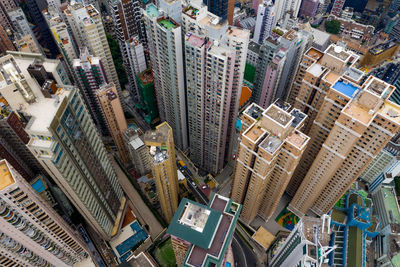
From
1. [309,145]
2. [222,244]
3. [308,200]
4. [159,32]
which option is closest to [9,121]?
[159,32]

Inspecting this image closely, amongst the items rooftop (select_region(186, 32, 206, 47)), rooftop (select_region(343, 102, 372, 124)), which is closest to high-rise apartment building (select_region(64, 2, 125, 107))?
rooftop (select_region(186, 32, 206, 47))

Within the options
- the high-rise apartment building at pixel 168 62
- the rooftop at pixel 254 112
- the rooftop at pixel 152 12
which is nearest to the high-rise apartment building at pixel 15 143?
the high-rise apartment building at pixel 168 62

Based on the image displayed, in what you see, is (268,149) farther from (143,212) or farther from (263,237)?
(143,212)

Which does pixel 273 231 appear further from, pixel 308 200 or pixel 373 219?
pixel 373 219

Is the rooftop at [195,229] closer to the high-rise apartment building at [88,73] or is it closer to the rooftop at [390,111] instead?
the rooftop at [390,111]

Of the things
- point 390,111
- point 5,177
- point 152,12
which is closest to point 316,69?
point 390,111

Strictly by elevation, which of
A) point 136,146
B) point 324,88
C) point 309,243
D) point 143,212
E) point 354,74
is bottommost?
point 143,212
